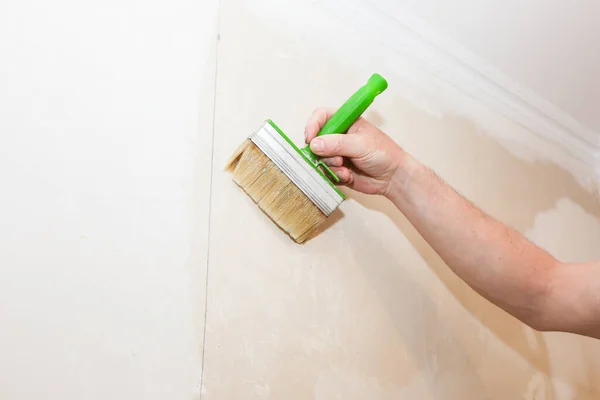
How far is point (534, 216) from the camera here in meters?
1.35

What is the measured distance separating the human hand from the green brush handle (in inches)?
0.6

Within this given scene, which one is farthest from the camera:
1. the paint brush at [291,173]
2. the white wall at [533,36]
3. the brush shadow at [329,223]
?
the white wall at [533,36]

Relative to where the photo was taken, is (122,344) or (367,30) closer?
(122,344)

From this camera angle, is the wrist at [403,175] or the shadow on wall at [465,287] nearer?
the wrist at [403,175]

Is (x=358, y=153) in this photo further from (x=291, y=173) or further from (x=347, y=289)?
(x=347, y=289)

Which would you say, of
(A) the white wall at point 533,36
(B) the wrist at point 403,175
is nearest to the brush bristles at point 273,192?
(B) the wrist at point 403,175

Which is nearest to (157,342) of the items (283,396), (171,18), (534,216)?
(283,396)

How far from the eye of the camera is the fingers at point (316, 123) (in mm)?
864

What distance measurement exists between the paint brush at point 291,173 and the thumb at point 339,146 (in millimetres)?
20

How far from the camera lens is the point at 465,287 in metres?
1.11

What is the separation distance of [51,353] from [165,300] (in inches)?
6.1

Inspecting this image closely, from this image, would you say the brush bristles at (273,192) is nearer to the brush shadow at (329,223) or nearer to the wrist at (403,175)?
the brush shadow at (329,223)

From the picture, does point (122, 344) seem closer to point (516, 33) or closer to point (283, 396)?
point (283, 396)

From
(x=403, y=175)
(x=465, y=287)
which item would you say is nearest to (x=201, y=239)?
(x=403, y=175)
